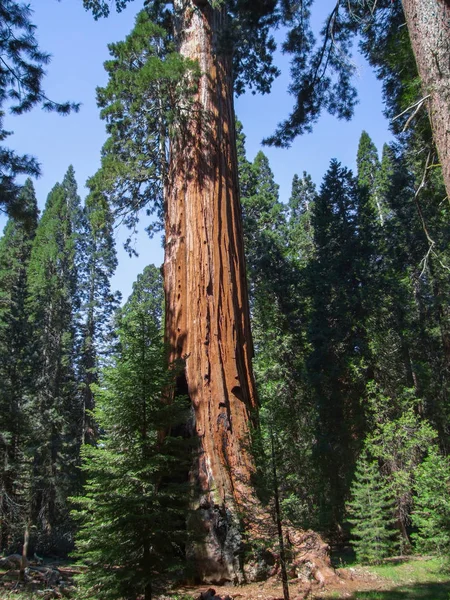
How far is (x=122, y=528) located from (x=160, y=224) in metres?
8.95

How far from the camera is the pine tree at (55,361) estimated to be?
21.4 metres

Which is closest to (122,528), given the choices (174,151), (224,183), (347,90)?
(224,183)

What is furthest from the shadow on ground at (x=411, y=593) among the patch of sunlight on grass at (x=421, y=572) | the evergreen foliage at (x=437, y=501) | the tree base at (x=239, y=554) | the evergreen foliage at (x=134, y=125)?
the evergreen foliage at (x=134, y=125)

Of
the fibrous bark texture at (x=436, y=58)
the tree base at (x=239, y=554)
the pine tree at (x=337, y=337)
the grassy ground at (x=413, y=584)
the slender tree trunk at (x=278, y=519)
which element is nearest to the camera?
the fibrous bark texture at (x=436, y=58)

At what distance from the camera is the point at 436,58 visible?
144 inches

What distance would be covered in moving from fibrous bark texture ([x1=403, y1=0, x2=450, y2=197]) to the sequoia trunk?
3.32 m

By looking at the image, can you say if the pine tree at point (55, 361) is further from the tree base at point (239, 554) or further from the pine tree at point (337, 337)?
the tree base at point (239, 554)

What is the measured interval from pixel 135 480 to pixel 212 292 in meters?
2.66

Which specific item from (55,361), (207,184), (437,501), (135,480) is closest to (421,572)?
(437,501)

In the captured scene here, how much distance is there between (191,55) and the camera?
754cm

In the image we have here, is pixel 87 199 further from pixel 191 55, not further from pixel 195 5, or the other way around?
pixel 195 5

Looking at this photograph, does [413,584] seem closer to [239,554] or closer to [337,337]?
[239,554]

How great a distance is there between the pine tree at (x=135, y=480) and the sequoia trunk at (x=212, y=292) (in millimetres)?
436

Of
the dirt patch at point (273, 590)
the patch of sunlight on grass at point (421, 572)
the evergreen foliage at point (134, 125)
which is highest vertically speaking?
the evergreen foliage at point (134, 125)
